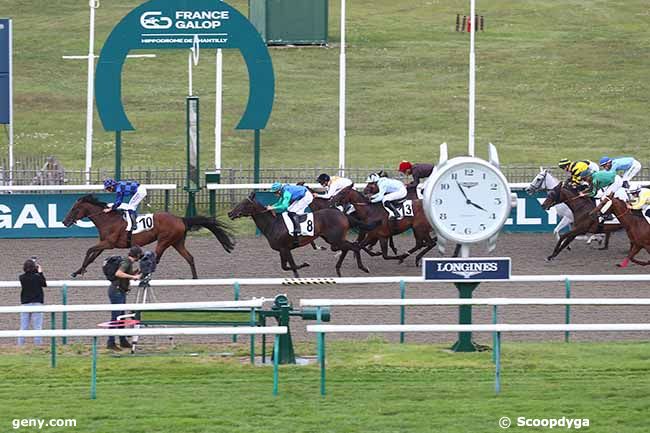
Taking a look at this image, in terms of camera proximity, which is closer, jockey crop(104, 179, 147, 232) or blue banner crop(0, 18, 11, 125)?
jockey crop(104, 179, 147, 232)

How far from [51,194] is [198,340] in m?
9.61

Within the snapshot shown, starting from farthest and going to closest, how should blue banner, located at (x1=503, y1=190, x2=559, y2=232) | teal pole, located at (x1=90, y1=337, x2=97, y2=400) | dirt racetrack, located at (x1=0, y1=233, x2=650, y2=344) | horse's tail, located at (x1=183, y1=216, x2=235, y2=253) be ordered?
blue banner, located at (x1=503, y1=190, x2=559, y2=232) → horse's tail, located at (x1=183, y1=216, x2=235, y2=253) → dirt racetrack, located at (x1=0, y1=233, x2=650, y2=344) → teal pole, located at (x1=90, y1=337, x2=97, y2=400)

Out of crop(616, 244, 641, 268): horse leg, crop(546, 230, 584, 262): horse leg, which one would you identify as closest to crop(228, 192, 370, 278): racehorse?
crop(546, 230, 584, 262): horse leg

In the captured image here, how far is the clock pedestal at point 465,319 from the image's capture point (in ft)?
49.0

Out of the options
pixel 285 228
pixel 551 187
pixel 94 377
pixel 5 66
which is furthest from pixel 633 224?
pixel 94 377

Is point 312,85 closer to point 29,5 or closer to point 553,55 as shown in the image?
point 553,55

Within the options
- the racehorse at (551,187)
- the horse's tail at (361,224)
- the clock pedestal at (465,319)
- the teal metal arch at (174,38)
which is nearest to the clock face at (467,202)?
the clock pedestal at (465,319)

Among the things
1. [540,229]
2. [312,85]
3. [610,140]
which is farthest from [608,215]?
[312,85]

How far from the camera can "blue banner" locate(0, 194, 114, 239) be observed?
994 inches

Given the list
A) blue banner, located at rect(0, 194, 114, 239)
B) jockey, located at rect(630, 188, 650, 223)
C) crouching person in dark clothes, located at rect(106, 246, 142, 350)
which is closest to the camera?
crouching person in dark clothes, located at rect(106, 246, 142, 350)

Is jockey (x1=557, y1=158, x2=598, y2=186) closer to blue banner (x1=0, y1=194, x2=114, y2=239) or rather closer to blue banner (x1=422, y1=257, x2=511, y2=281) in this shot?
blue banner (x1=0, y1=194, x2=114, y2=239)

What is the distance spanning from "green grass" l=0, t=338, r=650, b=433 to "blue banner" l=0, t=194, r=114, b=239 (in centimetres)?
983

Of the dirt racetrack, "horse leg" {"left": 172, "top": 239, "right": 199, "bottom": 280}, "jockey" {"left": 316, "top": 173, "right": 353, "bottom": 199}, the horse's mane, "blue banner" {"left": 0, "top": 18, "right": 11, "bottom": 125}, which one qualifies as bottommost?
the dirt racetrack

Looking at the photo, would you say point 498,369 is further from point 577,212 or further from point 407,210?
point 577,212
